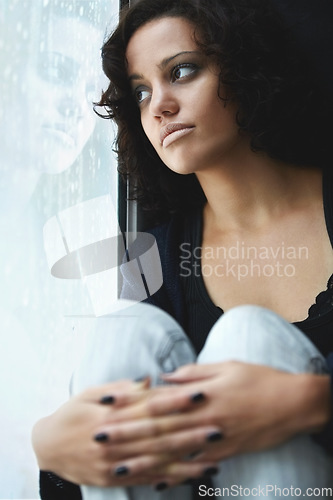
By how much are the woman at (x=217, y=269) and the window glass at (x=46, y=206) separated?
82mm

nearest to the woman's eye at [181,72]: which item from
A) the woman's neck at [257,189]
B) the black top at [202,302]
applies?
the woman's neck at [257,189]

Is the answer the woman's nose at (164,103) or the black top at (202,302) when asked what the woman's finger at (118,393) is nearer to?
the black top at (202,302)

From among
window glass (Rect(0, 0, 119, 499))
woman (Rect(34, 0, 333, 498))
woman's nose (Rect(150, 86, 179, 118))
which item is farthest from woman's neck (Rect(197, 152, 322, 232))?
window glass (Rect(0, 0, 119, 499))

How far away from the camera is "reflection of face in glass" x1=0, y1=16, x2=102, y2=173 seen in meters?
0.85

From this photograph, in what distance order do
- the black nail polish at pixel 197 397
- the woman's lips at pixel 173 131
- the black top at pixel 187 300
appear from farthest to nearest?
the woman's lips at pixel 173 131 < the black top at pixel 187 300 < the black nail polish at pixel 197 397

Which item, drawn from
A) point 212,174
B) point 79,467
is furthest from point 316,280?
point 79,467

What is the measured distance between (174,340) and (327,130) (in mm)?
542

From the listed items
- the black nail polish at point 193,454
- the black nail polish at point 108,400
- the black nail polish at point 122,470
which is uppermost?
the black nail polish at point 108,400

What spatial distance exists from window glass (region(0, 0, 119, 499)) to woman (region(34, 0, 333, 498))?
0.08 m

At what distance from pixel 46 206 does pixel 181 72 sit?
0.31 metres

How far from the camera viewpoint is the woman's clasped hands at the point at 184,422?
528mm

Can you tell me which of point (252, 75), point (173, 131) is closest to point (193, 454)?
point (173, 131)

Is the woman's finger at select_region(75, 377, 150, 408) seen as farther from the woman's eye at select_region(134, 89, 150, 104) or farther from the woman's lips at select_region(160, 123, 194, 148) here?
the woman's eye at select_region(134, 89, 150, 104)

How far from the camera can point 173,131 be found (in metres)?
0.80
